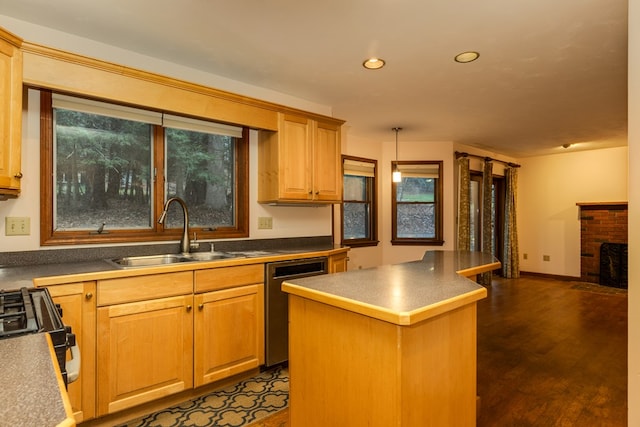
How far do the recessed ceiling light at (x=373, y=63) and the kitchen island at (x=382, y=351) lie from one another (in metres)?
→ 1.71

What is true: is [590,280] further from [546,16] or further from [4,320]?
[4,320]

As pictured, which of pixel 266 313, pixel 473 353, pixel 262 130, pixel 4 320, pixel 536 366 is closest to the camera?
pixel 4 320

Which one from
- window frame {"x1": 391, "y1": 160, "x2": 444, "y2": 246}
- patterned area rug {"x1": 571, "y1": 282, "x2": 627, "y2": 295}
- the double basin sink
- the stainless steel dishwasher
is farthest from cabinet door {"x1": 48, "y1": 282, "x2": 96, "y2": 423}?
patterned area rug {"x1": 571, "y1": 282, "x2": 627, "y2": 295}

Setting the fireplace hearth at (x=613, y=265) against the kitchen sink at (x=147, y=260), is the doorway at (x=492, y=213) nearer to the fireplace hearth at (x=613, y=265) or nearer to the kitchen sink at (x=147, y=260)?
the fireplace hearth at (x=613, y=265)

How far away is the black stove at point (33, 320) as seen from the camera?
99 centimetres

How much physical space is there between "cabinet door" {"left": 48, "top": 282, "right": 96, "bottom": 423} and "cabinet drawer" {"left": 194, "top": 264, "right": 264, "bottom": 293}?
1.94ft

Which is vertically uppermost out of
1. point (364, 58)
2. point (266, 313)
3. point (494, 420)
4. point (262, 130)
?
point (364, 58)

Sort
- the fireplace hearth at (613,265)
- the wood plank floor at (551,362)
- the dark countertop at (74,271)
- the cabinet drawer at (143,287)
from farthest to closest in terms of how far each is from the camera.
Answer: the fireplace hearth at (613,265) → the wood plank floor at (551,362) → the cabinet drawer at (143,287) → the dark countertop at (74,271)

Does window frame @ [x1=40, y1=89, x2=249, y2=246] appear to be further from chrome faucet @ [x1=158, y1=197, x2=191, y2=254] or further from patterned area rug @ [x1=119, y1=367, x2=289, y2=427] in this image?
patterned area rug @ [x1=119, y1=367, x2=289, y2=427]

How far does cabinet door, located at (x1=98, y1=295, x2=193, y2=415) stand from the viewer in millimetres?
1985

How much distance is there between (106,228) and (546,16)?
3.17 meters

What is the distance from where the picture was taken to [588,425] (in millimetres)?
2088

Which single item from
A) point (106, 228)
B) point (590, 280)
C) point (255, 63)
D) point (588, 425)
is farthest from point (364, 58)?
point (590, 280)

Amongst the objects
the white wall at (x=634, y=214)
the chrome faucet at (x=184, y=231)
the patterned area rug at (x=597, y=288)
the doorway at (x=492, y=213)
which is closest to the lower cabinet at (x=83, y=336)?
the chrome faucet at (x=184, y=231)
